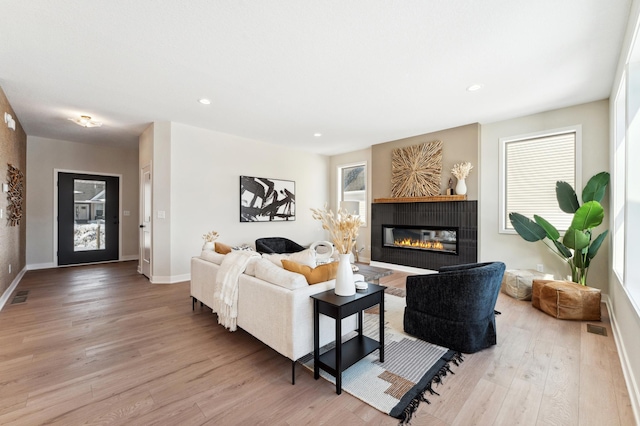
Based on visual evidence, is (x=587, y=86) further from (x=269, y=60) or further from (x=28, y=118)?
(x=28, y=118)

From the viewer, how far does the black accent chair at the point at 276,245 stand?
5586mm

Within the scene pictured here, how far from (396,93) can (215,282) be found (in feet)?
10.1

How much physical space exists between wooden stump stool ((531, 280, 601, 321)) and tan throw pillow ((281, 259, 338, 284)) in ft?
8.98

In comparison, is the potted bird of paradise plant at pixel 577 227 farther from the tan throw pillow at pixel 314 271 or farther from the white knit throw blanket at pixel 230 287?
the white knit throw blanket at pixel 230 287

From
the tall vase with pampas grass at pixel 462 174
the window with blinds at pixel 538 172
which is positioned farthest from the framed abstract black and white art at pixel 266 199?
→ the window with blinds at pixel 538 172

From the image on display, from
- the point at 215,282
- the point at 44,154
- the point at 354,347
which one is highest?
the point at 44,154

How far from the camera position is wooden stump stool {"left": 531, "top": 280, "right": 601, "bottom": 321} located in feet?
10.1

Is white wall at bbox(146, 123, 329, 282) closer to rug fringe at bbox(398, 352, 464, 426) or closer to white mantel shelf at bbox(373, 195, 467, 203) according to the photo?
white mantel shelf at bbox(373, 195, 467, 203)

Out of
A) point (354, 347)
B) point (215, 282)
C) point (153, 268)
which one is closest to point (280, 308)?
point (354, 347)

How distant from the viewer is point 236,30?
231 cm

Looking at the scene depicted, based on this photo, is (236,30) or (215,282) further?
(215,282)

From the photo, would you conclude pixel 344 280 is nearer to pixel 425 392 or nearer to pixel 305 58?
pixel 425 392

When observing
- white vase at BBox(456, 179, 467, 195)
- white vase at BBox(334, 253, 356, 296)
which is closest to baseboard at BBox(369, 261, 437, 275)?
white vase at BBox(456, 179, 467, 195)

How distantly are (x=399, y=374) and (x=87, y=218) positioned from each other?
7.39 metres
